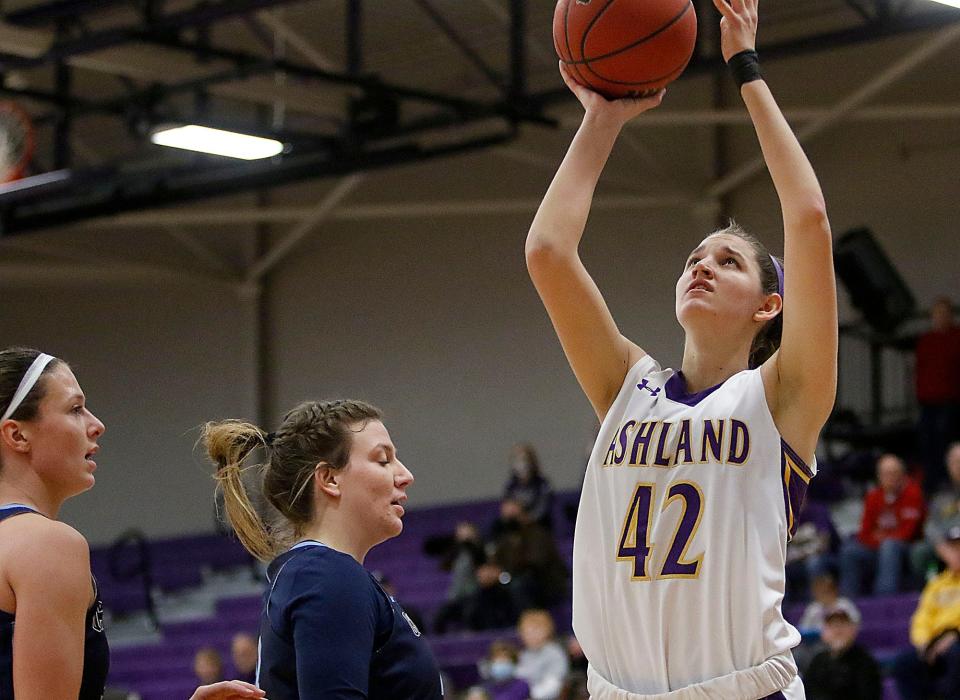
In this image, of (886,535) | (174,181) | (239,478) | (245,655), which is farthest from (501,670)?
(239,478)

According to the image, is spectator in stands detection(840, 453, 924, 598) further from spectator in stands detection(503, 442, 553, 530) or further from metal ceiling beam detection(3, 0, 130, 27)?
metal ceiling beam detection(3, 0, 130, 27)

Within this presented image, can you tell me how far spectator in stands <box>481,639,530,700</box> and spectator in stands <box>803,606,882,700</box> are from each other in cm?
198

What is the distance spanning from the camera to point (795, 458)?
104 inches

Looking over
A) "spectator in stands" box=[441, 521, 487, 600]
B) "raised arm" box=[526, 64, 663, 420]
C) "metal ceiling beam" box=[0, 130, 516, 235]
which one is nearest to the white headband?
"raised arm" box=[526, 64, 663, 420]

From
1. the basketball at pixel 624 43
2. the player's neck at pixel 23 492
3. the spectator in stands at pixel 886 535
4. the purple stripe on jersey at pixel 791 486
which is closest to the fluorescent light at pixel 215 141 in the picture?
the spectator in stands at pixel 886 535

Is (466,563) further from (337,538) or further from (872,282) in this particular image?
(337,538)

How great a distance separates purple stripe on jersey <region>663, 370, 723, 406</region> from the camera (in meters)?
2.72

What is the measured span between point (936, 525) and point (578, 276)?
719cm

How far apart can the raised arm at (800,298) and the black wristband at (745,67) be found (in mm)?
25

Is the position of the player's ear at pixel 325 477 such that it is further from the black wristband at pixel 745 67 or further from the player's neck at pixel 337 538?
the black wristband at pixel 745 67

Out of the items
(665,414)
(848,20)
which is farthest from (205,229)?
(665,414)

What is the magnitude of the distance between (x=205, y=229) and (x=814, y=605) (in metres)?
Result: 10.7

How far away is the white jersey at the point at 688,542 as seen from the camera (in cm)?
252

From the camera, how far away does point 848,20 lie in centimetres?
1349
